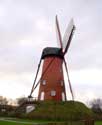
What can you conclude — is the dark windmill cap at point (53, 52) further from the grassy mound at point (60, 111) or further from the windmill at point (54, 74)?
the grassy mound at point (60, 111)

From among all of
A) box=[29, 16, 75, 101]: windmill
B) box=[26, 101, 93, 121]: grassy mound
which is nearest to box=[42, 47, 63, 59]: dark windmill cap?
box=[29, 16, 75, 101]: windmill

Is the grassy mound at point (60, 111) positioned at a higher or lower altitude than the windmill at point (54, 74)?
lower

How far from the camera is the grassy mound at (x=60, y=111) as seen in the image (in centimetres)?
4331

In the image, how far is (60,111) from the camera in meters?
45.3

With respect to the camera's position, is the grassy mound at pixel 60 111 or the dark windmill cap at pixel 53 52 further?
the dark windmill cap at pixel 53 52

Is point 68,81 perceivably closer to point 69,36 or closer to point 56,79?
point 56,79

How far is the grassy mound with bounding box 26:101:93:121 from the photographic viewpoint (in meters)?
43.3

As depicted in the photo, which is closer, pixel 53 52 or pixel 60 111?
pixel 60 111

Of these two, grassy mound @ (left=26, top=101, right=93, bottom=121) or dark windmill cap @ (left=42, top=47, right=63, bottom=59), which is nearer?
grassy mound @ (left=26, top=101, right=93, bottom=121)

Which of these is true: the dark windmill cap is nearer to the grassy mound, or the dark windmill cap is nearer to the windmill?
the windmill

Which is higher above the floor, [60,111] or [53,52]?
[53,52]

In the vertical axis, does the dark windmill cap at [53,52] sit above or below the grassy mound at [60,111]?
above

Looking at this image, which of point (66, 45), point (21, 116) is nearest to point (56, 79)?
point (66, 45)

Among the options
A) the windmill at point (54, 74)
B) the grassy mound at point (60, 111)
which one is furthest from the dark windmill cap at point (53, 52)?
the grassy mound at point (60, 111)
